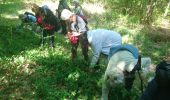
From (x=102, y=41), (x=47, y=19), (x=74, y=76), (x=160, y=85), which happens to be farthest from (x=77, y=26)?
(x=160, y=85)

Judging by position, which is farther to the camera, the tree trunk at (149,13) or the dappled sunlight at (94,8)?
the dappled sunlight at (94,8)

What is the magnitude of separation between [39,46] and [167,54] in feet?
15.4

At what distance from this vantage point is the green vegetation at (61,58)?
26.1ft

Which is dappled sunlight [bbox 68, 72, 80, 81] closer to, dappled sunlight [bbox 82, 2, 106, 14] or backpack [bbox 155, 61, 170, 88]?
backpack [bbox 155, 61, 170, 88]

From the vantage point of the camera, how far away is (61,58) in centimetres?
991

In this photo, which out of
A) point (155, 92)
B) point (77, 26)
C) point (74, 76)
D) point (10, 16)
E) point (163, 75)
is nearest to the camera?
point (163, 75)

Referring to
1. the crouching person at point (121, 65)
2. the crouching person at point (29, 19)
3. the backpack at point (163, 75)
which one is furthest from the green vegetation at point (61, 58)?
the backpack at point (163, 75)

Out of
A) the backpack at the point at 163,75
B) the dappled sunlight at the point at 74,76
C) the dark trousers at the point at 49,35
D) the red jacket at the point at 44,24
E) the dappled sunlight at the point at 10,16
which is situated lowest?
the dappled sunlight at the point at 74,76

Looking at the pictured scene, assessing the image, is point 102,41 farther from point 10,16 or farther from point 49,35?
point 10,16

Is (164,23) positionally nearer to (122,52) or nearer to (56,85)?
(56,85)

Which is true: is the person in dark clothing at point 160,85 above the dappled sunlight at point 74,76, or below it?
above

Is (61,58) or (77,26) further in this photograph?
(61,58)

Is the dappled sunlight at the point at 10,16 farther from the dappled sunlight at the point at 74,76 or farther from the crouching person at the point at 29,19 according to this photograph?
the dappled sunlight at the point at 74,76

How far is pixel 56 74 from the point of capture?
8828 mm
